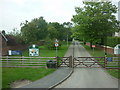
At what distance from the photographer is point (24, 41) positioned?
35.3 m

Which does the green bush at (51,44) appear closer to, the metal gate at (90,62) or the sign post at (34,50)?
the metal gate at (90,62)

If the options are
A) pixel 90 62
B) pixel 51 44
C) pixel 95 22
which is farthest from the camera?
pixel 51 44

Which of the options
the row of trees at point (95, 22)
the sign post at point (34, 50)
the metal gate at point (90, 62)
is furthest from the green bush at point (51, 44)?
the sign post at point (34, 50)

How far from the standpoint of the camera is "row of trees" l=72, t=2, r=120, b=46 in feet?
113

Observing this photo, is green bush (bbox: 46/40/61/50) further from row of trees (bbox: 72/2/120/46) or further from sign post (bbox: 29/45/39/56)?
sign post (bbox: 29/45/39/56)

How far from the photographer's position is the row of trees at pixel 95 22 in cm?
3434

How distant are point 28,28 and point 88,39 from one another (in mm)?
14670

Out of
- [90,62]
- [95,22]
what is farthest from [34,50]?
[95,22]

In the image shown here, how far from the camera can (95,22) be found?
34.3m

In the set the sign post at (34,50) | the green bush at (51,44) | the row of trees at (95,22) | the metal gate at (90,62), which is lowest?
the metal gate at (90,62)

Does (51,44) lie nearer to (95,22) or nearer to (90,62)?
(95,22)

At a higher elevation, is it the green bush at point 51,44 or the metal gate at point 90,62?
the green bush at point 51,44

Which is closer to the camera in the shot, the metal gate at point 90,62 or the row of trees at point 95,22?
the metal gate at point 90,62

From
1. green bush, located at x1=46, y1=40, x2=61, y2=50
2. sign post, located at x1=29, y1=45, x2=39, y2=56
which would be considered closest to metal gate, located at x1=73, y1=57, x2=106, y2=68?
A: sign post, located at x1=29, y1=45, x2=39, y2=56
